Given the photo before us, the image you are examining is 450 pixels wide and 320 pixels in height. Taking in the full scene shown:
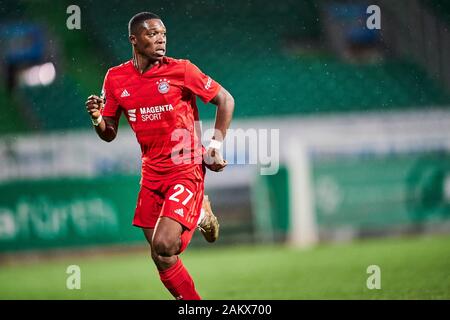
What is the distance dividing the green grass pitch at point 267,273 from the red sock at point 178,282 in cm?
114

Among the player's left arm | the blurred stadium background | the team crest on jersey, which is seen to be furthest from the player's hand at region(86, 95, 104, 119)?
the blurred stadium background

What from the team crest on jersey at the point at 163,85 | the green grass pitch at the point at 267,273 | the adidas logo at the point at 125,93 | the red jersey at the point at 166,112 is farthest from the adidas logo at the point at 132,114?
the green grass pitch at the point at 267,273

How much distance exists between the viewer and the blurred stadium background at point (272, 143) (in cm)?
915

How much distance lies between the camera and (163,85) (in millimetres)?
5055

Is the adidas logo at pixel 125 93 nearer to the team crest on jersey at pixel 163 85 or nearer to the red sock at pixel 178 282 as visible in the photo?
the team crest on jersey at pixel 163 85

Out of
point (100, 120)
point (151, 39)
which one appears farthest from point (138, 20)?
point (100, 120)

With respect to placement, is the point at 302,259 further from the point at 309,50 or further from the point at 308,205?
the point at 309,50

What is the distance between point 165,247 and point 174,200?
1.03 feet

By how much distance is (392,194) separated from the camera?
10219 millimetres

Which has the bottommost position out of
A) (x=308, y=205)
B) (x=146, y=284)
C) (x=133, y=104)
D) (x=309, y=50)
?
(x=146, y=284)

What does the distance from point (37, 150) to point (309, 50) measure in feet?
13.6

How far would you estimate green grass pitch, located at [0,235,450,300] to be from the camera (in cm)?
623

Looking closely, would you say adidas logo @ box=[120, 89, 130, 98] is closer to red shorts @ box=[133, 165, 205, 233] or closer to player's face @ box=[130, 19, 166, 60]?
player's face @ box=[130, 19, 166, 60]
